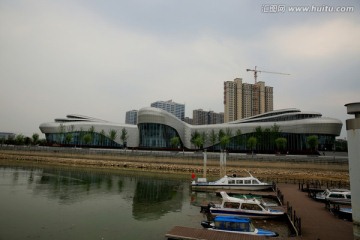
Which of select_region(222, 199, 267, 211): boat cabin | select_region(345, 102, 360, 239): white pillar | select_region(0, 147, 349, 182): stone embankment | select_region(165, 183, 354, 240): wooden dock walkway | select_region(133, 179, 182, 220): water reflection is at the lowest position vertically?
select_region(133, 179, 182, 220): water reflection

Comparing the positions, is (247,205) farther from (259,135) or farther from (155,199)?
(259,135)

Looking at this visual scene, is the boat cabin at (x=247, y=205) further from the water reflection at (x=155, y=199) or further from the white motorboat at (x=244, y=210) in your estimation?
the water reflection at (x=155, y=199)

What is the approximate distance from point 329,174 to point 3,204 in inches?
2408

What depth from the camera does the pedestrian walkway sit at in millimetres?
18952

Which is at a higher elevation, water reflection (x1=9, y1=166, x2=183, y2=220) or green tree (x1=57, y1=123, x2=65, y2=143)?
green tree (x1=57, y1=123, x2=65, y2=143)

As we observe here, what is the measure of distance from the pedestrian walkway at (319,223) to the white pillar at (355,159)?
302 inches

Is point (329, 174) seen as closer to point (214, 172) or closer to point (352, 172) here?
point (214, 172)

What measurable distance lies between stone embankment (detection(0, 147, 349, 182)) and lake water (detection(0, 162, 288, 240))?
1045 inches

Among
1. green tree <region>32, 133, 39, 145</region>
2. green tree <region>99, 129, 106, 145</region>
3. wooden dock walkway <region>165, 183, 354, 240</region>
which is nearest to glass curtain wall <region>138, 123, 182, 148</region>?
green tree <region>99, 129, 106, 145</region>

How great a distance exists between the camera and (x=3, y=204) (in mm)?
30250

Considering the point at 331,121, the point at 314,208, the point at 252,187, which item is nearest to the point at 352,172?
the point at 314,208

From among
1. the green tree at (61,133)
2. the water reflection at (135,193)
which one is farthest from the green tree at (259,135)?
the green tree at (61,133)

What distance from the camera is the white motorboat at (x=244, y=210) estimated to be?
26047 millimetres

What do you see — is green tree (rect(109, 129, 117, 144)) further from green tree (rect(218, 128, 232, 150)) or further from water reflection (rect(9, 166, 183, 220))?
water reflection (rect(9, 166, 183, 220))
